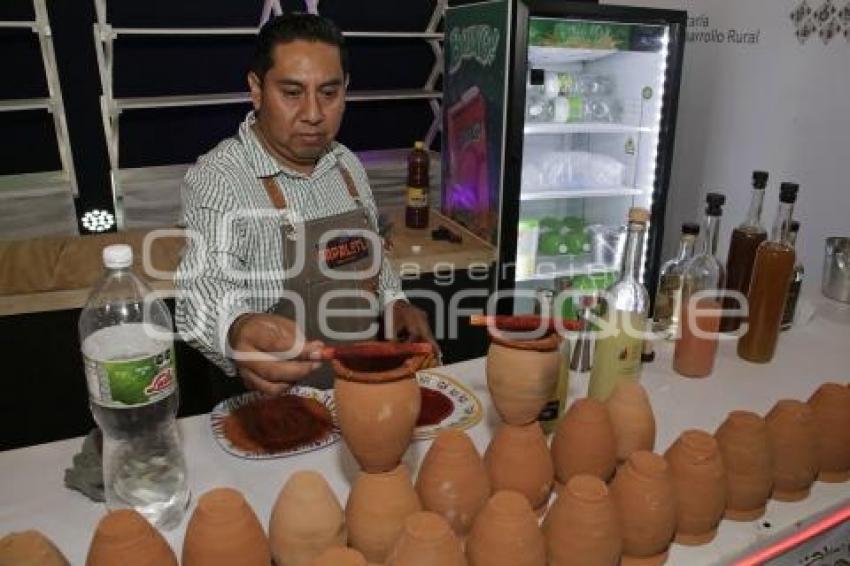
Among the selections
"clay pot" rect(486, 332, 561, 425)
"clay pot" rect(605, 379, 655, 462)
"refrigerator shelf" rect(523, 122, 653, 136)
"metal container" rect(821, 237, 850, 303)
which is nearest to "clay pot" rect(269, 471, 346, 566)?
"clay pot" rect(486, 332, 561, 425)

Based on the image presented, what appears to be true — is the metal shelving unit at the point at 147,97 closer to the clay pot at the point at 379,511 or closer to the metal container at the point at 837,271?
the metal container at the point at 837,271

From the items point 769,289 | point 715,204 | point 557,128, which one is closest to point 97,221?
point 557,128

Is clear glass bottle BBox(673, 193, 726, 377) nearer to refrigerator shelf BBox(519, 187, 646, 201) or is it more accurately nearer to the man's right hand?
the man's right hand

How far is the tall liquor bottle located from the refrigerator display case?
3.64ft

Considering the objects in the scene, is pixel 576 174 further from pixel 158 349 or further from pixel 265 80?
pixel 158 349

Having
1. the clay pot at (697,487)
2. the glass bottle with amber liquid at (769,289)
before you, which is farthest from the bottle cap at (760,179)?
the clay pot at (697,487)

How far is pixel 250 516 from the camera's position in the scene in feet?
2.27

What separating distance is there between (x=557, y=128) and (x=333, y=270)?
145 cm

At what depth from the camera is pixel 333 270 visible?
1.59 m

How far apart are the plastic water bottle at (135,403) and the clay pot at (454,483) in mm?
361

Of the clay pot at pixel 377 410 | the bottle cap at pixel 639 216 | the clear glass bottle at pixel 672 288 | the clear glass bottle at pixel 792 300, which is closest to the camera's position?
the clay pot at pixel 377 410

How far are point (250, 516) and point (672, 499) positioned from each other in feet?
1.67

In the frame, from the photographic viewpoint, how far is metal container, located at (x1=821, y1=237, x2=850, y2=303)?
184 cm

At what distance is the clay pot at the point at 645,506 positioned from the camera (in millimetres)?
787
